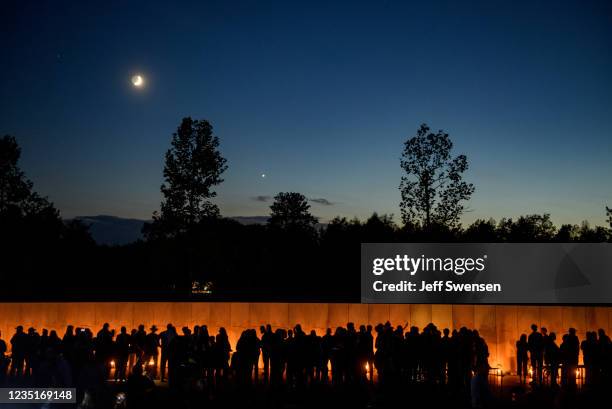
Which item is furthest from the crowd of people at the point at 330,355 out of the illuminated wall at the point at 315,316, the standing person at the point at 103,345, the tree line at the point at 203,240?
the tree line at the point at 203,240

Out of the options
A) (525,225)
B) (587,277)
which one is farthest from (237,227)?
(587,277)

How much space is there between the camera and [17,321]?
22453 mm

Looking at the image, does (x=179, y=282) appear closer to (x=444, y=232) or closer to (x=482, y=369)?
(x=444, y=232)

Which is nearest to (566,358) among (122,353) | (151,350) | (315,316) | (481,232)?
(315,316)

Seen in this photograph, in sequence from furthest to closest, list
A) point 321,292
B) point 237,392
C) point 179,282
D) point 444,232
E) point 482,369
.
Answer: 1. point 179,282
2. point 444,232
3. point 321,292
4. point 237,392
5. point 482,369

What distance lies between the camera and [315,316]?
72.2 feet

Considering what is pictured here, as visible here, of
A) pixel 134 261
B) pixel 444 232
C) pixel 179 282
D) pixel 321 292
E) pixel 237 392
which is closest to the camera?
pixel 237 392

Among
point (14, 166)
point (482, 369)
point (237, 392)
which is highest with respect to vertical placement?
point (14, 166)

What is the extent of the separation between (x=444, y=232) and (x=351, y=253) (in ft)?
19.3

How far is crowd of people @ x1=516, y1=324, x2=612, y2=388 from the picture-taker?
16312 millimetres

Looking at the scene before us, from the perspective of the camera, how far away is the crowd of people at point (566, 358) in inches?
642

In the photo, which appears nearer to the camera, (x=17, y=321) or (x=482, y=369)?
(x=482, y=369)

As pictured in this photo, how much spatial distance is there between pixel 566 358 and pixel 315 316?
8.53 meters

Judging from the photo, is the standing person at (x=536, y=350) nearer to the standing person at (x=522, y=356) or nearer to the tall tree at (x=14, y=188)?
the standing person at (x=522, y=356)
